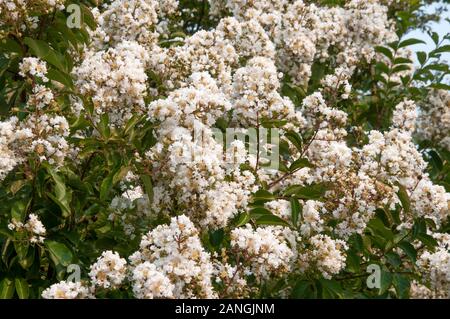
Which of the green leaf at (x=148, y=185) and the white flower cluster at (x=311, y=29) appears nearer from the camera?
the green leaf at (x=148, y=185)

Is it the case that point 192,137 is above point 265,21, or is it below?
below

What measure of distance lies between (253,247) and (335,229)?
2.62 feet

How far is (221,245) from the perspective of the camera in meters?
3.56

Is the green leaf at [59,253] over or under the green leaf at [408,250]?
under

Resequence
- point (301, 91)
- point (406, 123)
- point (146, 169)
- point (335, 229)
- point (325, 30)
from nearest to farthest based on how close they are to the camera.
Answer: point (146, 169)
point (335, 229)
point (406, 123)
point (301, 91)
point (325, 30)

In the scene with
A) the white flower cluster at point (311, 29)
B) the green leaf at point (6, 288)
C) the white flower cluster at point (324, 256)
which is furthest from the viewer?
the white flower cluster at point (311, 29)

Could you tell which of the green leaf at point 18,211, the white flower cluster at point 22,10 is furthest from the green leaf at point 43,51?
the green leaf at point 18,211

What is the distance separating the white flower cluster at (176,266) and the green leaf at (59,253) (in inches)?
17.3

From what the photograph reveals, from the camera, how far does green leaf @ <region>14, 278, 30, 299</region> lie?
10.9ft

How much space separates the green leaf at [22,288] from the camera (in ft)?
10.9

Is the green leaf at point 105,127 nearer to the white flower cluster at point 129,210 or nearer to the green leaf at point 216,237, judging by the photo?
the white flower cluster at point 129,210

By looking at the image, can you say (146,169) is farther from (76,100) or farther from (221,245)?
(76,100)

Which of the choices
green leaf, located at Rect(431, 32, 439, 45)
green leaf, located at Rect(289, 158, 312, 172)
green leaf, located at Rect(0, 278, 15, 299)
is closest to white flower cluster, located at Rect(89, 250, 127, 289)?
green leaf, located at Rect(0, 278, 15, 299)
